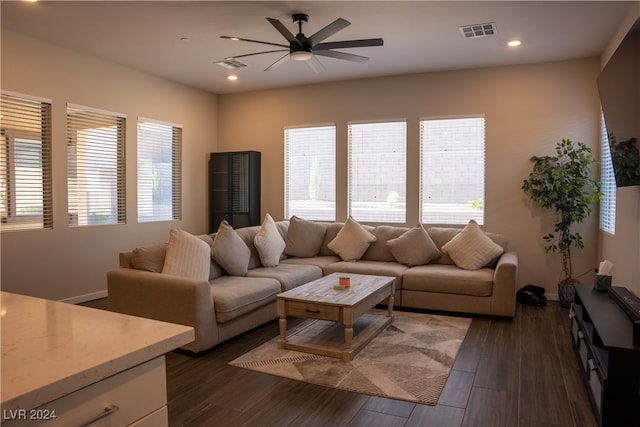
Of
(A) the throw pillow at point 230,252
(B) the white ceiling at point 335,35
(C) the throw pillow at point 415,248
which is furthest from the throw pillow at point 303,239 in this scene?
(B) the white ceiling at point 335,35

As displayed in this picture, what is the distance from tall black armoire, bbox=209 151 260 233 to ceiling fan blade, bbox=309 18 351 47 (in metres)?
3.29

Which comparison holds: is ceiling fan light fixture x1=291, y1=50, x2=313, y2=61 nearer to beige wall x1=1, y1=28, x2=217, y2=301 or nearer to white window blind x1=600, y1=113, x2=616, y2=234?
beige wall x1=1, y1=28, x2=217, y2=301

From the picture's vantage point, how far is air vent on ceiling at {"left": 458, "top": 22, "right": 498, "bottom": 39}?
430 cm

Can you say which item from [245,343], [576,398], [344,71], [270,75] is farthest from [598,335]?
[270,75]

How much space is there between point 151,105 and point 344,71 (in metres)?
2.65

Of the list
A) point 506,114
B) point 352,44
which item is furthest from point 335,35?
point 506,114

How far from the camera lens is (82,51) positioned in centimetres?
512

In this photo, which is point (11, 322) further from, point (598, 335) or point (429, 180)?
point (429, 180)

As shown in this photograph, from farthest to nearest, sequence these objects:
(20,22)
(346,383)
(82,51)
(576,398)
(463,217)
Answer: (463,217), (82,51), (20,22), (346,383), (576,398)

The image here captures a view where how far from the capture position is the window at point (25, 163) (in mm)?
4488

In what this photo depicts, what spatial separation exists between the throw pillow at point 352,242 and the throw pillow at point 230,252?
1.40 meters

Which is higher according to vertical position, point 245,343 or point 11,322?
point 11,322

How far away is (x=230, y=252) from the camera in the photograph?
454 centimetres

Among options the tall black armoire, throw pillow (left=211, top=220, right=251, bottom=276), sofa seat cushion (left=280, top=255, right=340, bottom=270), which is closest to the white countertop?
throw pillow (left=211, top=220, right=251, bottom=276)
